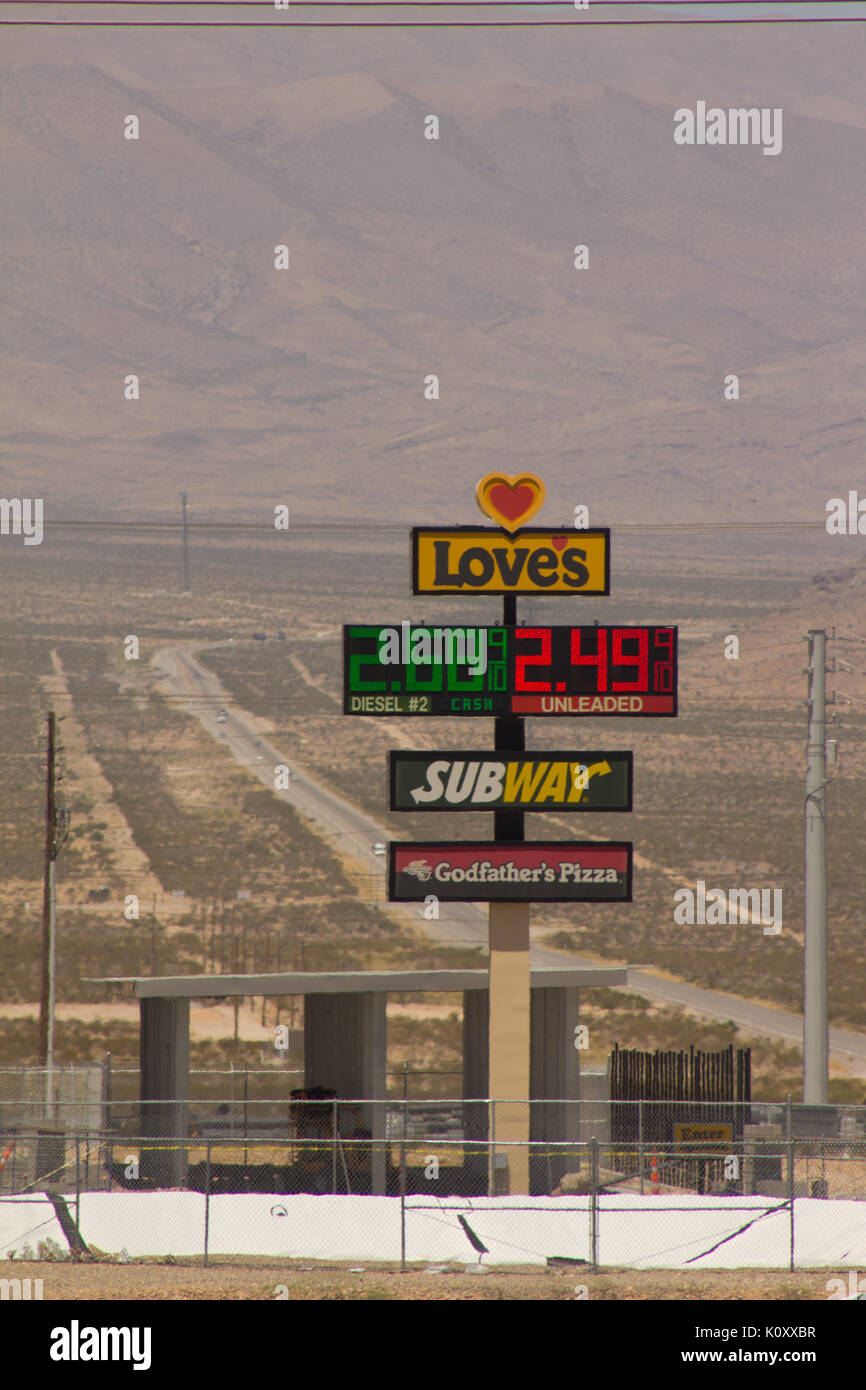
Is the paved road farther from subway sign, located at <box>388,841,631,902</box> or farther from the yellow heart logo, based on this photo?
the yellow heart logo

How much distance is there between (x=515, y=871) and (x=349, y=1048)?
652 centimetres

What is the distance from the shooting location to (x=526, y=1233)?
970 inches

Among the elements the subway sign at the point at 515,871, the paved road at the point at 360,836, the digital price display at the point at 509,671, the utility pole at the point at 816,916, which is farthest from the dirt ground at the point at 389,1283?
the paved road at the point at 360,836

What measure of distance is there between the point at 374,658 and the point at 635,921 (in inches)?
1863

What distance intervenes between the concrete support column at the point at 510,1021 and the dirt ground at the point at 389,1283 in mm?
5318

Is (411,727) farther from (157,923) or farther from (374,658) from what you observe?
(374,658)

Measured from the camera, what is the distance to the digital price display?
28734 millimetres

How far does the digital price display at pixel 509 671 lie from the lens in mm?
28734

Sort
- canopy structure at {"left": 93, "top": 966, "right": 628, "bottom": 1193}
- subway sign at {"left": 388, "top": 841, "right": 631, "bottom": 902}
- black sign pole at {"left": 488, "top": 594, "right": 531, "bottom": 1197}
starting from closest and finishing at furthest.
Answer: black sign pole at {"left": 488, "top": 594, "right": 531, "bottom": 1197} → subway sign at {"left": 388, "top": 841, "right": 631, "bottom": 902} → canopy structure at {"left": 93, "top": 966, "right": 628, "bottom": 1193}

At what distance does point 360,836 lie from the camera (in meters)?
89.1

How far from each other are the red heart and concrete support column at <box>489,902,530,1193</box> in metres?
6.67

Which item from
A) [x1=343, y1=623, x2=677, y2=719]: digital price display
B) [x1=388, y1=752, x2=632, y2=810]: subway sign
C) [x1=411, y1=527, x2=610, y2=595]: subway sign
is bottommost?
[x1=388, y1=752, x2=632, y2=810]: subway sign

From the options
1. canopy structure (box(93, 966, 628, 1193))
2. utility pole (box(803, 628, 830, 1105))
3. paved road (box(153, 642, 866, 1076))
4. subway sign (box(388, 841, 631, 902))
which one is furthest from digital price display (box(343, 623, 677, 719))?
paved road (box(153, 642, 866, 1076))

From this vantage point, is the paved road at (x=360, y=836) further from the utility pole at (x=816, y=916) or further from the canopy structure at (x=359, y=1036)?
the canopy structure at (x=359, y=1036)
